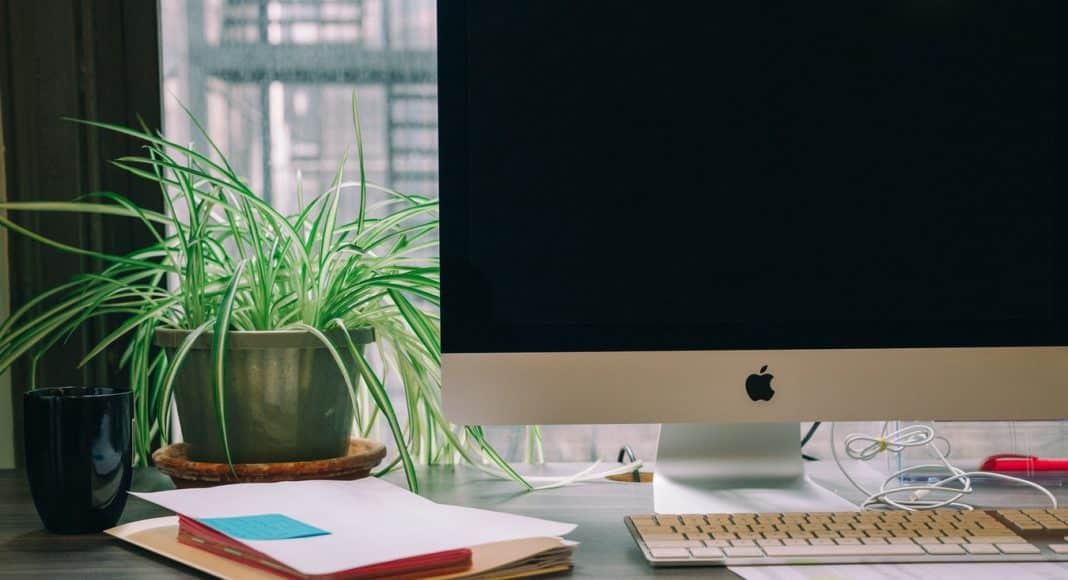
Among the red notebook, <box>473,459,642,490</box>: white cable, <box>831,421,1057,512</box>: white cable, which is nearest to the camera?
the red notebook

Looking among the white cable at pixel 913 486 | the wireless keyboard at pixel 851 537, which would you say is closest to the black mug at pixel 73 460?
the wireless keyboard at pixel 851 537

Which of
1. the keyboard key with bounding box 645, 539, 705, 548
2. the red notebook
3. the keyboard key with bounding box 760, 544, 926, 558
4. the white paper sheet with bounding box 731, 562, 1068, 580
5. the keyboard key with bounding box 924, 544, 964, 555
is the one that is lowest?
the white paper sheet with bounding box 731, 562, 1068, 580

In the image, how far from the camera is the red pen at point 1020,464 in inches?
40.3

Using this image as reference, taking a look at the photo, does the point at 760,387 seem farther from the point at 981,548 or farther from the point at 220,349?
the point at 220,349

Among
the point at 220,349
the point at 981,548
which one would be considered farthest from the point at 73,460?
the point at 981,548

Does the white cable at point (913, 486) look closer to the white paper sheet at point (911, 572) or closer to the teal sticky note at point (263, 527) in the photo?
the white paper sheet at point (911, 572)

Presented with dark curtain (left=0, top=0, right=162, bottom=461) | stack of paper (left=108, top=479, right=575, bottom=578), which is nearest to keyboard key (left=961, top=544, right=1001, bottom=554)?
stack of paper (left=108, top=479, right=575, bottom=578)

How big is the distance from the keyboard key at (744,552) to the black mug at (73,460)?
479 mm

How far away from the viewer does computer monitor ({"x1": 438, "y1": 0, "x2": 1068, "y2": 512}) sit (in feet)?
2.66

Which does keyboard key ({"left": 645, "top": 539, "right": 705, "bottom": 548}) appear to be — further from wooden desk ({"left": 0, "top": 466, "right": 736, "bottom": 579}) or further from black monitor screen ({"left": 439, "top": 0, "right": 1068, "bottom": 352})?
black monitor screen ({"left": 439, "top": 0, "right": 1068, "bottom": 352})

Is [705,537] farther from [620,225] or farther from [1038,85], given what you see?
[1038,85]

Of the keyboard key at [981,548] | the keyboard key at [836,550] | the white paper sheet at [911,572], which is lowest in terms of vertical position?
the white paper sheet at [911,572]

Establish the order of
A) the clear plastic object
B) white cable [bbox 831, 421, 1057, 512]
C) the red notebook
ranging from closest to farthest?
1. the red notebook
2. white cable [bbox 831, 421, 1057, 512]
3. the clear plastic object

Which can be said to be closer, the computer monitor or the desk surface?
the desk surface
